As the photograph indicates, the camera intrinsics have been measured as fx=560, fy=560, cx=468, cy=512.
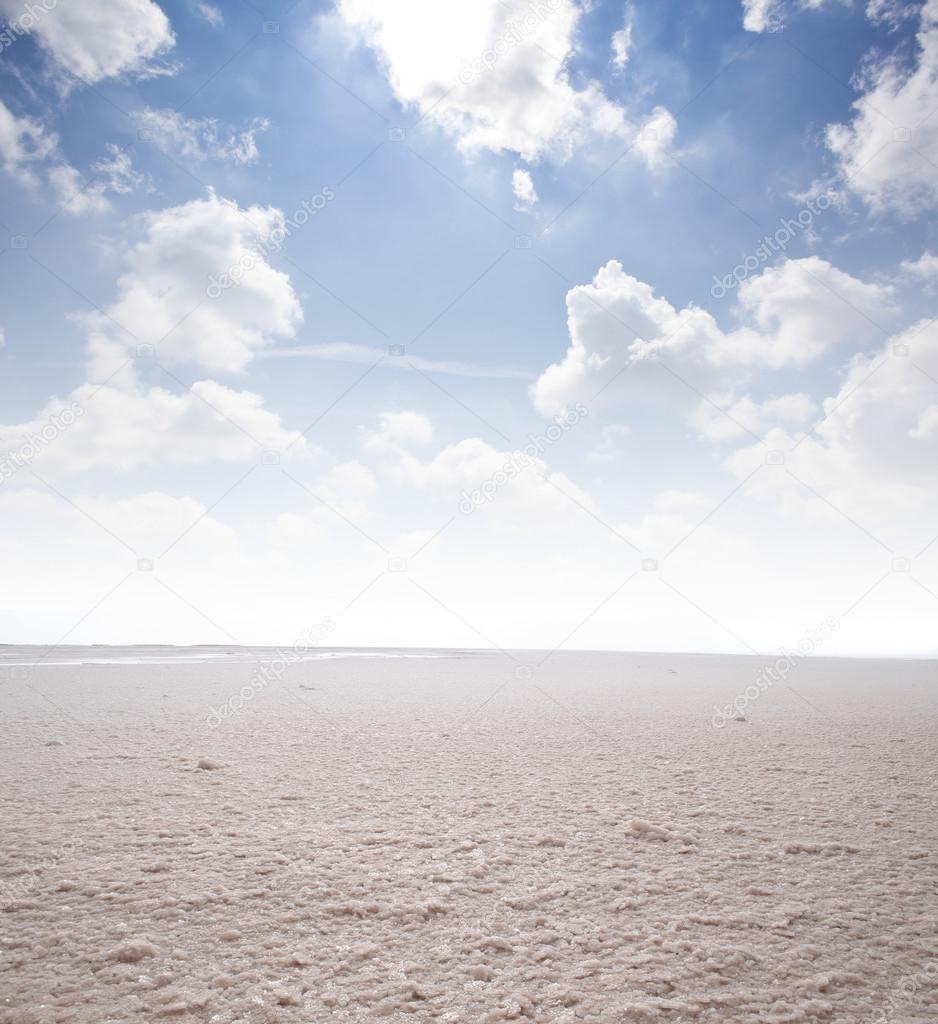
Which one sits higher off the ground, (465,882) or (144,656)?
(465,882)

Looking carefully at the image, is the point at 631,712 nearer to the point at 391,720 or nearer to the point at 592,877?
the point at 391,720

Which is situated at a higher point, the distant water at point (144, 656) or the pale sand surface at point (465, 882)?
the pale sand surface at point (465, 882)

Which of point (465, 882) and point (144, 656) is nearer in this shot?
point (465, 882)

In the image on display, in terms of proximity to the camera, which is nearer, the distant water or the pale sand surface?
the pale sand surface

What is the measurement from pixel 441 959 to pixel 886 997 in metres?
2.19

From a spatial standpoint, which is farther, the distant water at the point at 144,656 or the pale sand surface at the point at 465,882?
the distant water at the point at 144,656

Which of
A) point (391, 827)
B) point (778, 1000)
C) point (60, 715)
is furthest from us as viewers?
point (60, 715)

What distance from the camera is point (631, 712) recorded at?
1225 cm

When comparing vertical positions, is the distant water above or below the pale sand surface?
below

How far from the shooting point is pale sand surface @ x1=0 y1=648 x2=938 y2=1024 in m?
2.71

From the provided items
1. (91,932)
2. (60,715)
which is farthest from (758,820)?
(60,715)

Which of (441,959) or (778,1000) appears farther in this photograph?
(441,959)

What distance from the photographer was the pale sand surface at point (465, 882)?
2.71m

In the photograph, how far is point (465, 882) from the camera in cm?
384
